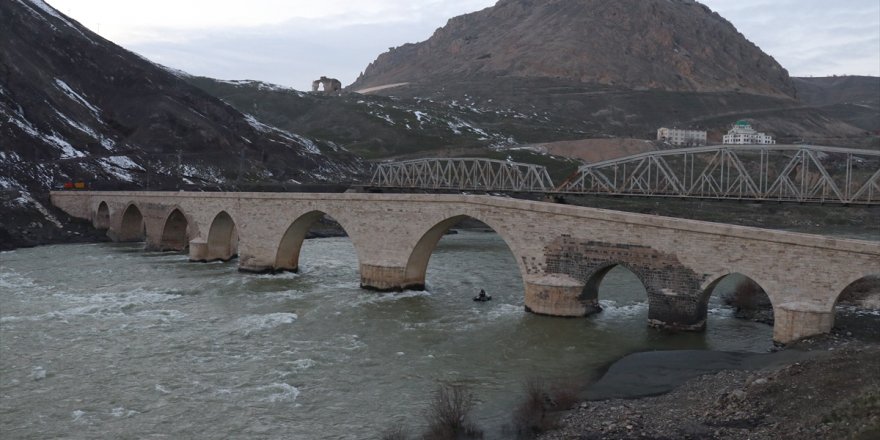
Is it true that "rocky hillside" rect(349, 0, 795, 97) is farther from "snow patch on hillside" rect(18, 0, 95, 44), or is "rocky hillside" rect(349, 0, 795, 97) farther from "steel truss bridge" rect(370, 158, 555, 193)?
"snow patch on hillside" rect(18, 0, 95, 44)

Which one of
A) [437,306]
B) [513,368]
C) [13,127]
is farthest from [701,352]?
[13,127]

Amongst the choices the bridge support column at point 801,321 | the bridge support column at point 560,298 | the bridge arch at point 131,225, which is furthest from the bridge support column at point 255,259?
the bridge support column at point 801,321

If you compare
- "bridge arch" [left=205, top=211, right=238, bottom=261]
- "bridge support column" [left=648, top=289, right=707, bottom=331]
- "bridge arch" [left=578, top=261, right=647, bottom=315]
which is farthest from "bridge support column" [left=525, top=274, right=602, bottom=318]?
"bridge arch" [left=205, top=211, right=238, bottom=261]

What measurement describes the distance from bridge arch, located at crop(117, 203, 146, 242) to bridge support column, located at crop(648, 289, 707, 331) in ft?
133

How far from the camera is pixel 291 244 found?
116ft

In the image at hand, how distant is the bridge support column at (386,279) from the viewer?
96.3 ft

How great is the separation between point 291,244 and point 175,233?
15.3 metres

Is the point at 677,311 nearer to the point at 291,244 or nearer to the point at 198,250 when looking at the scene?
the point at 291,244

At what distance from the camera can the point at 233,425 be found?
14516 mm

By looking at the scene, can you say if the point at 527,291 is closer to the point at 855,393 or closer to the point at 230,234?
the point at 855,393

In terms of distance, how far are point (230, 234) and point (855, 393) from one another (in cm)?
3447

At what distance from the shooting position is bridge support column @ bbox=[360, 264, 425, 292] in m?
29.4

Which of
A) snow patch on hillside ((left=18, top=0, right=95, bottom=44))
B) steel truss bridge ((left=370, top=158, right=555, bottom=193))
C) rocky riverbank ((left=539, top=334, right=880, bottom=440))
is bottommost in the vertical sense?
rocky riverbank ((left=539, top=334, right=880, bottom=440))

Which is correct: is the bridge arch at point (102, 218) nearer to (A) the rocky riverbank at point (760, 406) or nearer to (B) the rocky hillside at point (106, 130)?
(B) the rocky hillside at point (106, 130)
